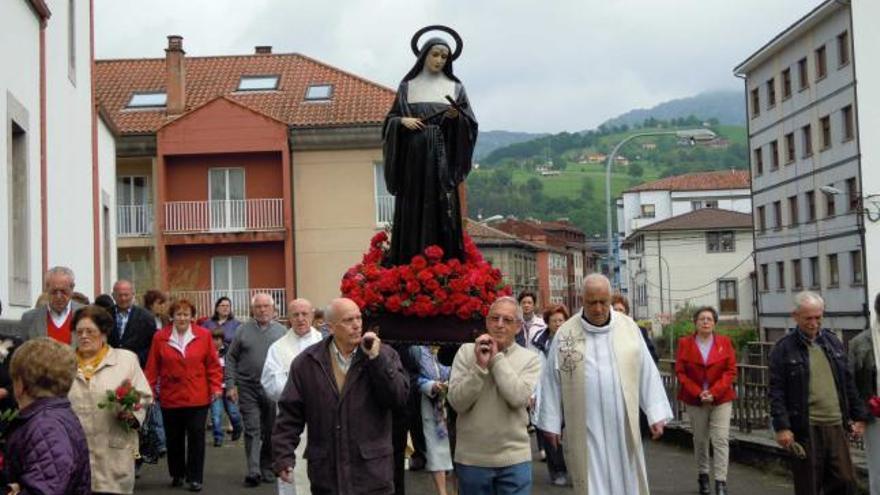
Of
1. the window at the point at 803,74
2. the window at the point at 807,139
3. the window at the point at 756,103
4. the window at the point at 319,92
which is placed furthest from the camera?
the window at the point at 756,103

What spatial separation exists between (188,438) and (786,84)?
172 ft

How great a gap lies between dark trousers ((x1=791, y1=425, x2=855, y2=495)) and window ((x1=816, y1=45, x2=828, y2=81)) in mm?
47646

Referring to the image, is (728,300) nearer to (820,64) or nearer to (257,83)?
(820,64)

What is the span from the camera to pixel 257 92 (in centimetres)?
4469

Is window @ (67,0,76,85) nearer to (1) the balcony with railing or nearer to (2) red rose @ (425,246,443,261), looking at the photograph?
(2) red rose @ (425,246,443,261)

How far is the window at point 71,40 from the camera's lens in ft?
66.2

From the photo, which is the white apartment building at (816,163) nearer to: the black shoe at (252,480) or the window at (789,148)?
the window at (789,148)

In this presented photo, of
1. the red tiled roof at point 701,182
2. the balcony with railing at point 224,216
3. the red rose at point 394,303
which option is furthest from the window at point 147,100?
the red tiled roof at point 701,182

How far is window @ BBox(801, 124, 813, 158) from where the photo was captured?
187ft

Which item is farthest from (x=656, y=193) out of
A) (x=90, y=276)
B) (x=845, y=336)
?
(x=90, y=276)

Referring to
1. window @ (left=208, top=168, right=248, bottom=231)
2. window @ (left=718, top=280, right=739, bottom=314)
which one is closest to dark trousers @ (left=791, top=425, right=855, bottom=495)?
window @ (left=208, top=168, right=248, bottom=231)

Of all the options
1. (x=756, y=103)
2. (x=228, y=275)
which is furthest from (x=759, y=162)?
(x=228, y=275)

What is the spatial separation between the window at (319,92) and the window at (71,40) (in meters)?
21.8

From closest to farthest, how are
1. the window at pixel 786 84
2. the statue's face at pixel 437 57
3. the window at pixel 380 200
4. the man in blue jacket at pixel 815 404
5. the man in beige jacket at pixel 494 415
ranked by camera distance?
1. the man in beige jacket at pixel 494 415
2. the man in blue jacket at pixel 815 404
3. the statue's face at pixel 437 57
4. the window at pixel 380 200
5. the window at pixel 786 84
